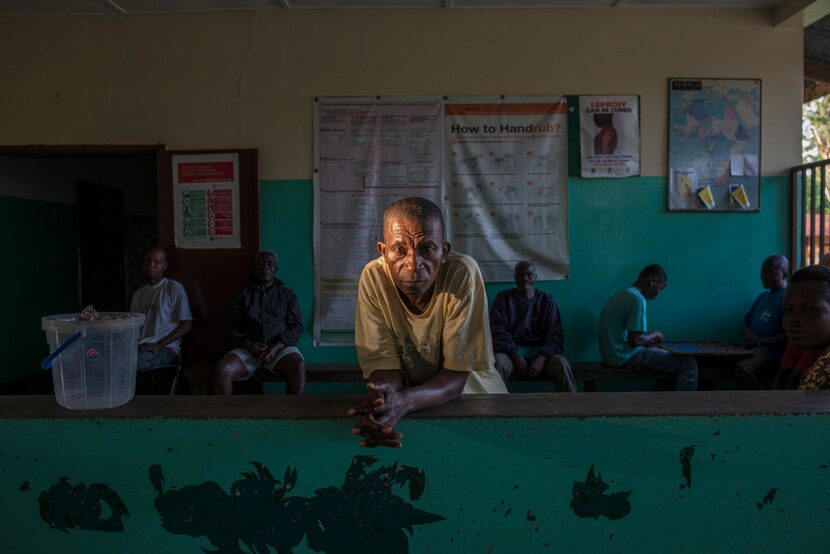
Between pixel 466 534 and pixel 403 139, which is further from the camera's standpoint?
pixel 403 139

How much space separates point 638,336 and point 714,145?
1560 millimetres

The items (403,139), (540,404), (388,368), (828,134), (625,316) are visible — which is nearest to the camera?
(540,404)

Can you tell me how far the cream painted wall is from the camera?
4.27 m

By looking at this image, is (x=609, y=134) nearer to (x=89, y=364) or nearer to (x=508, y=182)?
(x=508, y=182)

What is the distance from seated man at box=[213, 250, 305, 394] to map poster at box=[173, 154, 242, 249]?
42cm

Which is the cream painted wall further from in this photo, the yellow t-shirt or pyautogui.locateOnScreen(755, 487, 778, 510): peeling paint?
pyautogui.locateOnScreen(755, 487, 778, 510): peeling paint

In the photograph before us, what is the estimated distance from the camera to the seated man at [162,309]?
4121 mm

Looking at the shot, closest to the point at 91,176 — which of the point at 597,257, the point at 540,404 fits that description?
the point at 597,257

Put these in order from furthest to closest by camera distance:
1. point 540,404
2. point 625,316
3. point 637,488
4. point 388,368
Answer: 1. point 625,316
2. point 388,368
3. point 540,404
4. point 637,488

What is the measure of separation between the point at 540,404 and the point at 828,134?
1269cm

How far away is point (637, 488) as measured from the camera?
4.85 feet

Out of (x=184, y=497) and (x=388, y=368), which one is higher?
(x=388, y=368)

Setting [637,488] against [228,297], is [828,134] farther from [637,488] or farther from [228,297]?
[637,488]

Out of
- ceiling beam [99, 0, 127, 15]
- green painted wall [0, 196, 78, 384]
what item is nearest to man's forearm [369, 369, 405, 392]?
ceiling beam [99, 0, 127, 15]
